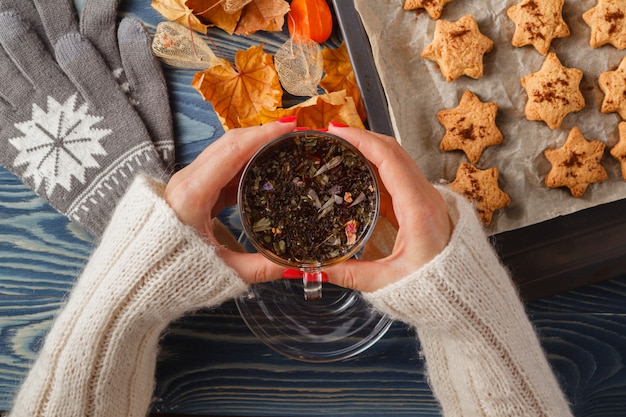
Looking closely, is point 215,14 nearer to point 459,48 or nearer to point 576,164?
point 459,48

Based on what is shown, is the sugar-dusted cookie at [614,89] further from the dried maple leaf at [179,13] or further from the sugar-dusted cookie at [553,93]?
the dried maple leaf at [179,13]

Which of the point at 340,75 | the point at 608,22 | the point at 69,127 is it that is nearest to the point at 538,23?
the point at 608,22

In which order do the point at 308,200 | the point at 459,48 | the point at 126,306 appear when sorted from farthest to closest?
the point at 459,48, the point at 126,306, the point at 308,200

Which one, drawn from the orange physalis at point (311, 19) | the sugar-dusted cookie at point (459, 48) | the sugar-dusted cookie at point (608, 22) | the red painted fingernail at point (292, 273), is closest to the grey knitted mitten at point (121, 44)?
the orange physalis at point (311, 19)

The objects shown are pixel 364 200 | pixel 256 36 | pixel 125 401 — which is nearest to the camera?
pixel 364 200

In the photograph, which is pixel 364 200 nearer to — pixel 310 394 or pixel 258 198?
pixel 258 198

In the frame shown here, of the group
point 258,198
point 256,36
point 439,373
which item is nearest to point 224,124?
point 256,36
